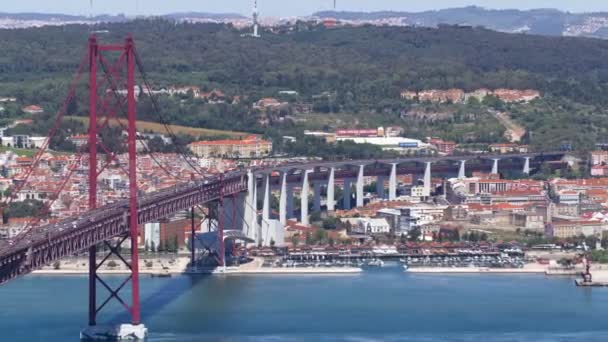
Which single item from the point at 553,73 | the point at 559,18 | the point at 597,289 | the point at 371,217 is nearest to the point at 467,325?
the point at 597,289

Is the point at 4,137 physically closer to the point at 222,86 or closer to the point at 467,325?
the point at 222,86

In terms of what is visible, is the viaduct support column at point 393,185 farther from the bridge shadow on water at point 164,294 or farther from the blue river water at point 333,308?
the bridge shadow on water at point 164,294

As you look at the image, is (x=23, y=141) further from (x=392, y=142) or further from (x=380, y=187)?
(x=380, y=187)

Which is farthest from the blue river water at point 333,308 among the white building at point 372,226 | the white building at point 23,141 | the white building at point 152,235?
the white building at point 23,141

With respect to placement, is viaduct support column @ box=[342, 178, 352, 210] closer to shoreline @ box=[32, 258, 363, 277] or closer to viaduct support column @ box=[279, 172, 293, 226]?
viaduct support column @ box=[279, 172, 293, 226]

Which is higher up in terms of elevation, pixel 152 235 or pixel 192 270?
pixel 152 235

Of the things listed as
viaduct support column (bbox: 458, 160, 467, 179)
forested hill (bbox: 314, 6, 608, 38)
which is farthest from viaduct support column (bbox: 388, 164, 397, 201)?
forested hill (bbox: 314, 6, 608, 38)

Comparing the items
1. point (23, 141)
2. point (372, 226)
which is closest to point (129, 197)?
point (372, 226)
